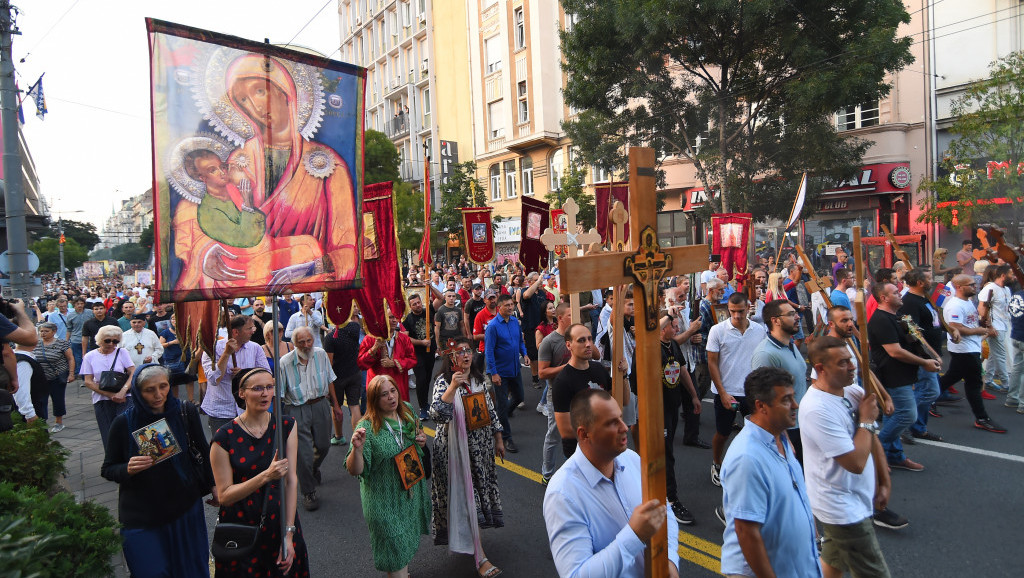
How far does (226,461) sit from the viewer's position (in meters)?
3.38

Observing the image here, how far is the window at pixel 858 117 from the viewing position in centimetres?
2169

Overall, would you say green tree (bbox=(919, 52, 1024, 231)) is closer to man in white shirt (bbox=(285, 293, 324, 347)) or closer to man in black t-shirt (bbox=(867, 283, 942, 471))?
man in black t-shirt (bbox=(867, 283, 942, 471))

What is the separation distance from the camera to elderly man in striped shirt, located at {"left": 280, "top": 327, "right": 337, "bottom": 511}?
19.0 feet

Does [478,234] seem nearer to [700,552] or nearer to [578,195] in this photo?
[700,552]

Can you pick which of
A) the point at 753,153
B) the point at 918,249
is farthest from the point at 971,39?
the point at 753,153

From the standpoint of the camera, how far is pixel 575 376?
4688 mm

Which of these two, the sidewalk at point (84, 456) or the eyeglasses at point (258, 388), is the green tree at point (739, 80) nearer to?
the sidewalk at point (84, 456)

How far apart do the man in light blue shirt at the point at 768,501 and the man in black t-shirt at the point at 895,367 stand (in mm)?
3721

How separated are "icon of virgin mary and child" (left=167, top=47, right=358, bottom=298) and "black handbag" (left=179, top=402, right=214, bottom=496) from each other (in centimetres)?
103

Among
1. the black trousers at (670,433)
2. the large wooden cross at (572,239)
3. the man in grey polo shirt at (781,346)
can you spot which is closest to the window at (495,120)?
the large wooden cross at (572,239)

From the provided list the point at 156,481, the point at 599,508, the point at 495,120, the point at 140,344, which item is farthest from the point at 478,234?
the point at 495,120

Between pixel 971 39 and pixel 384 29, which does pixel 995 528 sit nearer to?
pixel 971 39

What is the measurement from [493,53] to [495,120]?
3.59 m

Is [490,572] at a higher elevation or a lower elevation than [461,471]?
lower
